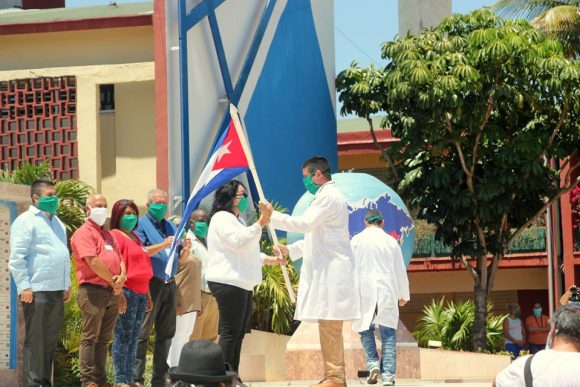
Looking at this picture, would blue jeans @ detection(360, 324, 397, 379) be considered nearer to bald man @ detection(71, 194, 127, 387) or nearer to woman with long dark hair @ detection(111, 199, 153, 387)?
woman with long dark hair @ detection(111, 199, 153, 387)

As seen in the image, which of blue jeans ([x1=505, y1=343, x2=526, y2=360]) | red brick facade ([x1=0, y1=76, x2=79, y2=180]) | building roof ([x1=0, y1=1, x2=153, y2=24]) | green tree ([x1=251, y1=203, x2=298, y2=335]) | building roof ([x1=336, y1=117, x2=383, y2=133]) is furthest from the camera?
building roof ([x1=336, y1=117, x2=383, y2=133])

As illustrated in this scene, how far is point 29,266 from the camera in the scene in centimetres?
1086

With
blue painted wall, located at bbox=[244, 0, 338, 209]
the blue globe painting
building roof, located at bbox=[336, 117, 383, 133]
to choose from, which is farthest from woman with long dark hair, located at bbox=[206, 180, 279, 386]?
building roof, located at bbox=[336, 117, 383, 133]

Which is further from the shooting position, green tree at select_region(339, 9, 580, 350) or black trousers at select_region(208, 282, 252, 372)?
green tree at select_region(339, 9, 580, 350)

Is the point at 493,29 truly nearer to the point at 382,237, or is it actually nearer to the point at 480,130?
the point at 480,130

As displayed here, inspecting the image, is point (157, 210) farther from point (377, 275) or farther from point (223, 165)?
point (377, 275)

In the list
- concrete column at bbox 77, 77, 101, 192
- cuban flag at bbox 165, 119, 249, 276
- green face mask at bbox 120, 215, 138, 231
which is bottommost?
green face mask at bbox 120, 215, 138, 231

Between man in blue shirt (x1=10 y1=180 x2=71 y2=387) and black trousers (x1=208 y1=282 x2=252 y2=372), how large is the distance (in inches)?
53.1

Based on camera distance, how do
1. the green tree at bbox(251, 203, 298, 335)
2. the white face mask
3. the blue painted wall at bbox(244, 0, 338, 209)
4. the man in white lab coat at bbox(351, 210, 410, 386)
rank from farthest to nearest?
the blue painted wall at bbox(244, 0, 338, 209) < the green tree at bbox(251, 203, 298, 335) < the man in white lab coat at bbox(351, 210, 410, 386) < the white face mask

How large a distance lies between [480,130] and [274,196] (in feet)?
12.3

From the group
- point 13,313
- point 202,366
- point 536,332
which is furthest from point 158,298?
point 536,332

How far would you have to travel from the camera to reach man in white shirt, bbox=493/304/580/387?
598 centimetres

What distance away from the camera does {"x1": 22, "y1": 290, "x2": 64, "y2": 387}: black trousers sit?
1079 centimetres

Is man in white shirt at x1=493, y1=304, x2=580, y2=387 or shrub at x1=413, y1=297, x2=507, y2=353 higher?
man in white shirt at x1=493, y1=304, x2=580, y2=387
